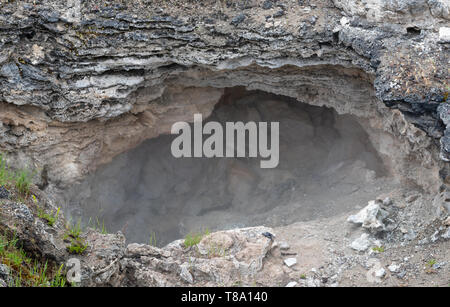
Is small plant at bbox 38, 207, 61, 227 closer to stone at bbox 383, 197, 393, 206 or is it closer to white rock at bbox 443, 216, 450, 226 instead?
stone at bbox 383, 197, 393, 206

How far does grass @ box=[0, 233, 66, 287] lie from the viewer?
4465 millimetres

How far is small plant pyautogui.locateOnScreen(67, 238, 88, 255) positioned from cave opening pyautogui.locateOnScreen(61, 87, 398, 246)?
3100 mm

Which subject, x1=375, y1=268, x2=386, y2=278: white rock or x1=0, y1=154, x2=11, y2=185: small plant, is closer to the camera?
x1=375, y1=268, x2=386, y2=278: white rock

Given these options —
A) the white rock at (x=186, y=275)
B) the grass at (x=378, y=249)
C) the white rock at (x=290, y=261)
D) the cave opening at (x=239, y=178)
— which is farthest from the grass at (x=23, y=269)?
the grass at (x=378, y=249)

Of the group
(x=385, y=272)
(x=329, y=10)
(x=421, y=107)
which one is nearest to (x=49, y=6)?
(x=329, y=10)

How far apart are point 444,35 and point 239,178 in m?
5.01

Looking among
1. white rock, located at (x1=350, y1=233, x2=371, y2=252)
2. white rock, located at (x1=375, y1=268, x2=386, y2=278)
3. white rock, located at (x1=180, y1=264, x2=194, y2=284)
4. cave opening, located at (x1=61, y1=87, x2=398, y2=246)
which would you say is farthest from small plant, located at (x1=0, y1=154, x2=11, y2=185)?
white rock, located at (x1=375, y1=268, x2=386, y2=278)

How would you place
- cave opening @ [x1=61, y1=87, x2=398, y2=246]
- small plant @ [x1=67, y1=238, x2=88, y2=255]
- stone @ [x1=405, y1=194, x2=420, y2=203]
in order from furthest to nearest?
1. cave opening @ [x1=61, y1=87, x2=398, y2=246]
2. stone @ [x1=405, y1=194, x2=420, y2=203]
3. small plant @ [x1=67, y1=238, x2=88, y2=255]

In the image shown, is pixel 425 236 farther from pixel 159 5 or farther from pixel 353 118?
pixel 159 5

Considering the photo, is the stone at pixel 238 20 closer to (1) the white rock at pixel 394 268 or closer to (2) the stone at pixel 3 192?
(2) the stone at pixel 3 192

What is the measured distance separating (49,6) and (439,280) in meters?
6.13

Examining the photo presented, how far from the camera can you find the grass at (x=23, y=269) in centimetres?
446

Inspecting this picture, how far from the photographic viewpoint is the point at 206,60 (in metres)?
6.69

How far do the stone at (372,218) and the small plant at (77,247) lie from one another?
3.74m
